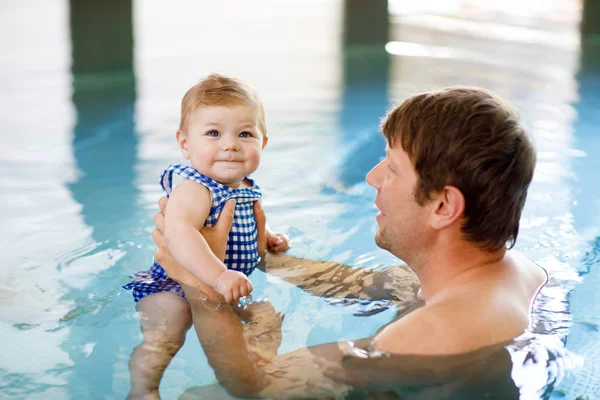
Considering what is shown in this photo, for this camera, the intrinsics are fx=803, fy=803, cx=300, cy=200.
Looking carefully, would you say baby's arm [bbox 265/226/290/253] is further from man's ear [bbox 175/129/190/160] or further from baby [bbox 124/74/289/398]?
man's ear [bbox 175/129/190/160]

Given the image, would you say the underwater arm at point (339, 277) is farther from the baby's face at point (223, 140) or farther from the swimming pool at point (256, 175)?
the baby's face at point (223, 140)

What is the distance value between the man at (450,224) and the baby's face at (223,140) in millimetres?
506

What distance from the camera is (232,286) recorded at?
247 centimetres

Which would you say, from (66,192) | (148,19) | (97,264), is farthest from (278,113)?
(148,19)

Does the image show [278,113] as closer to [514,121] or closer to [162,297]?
[162,297]

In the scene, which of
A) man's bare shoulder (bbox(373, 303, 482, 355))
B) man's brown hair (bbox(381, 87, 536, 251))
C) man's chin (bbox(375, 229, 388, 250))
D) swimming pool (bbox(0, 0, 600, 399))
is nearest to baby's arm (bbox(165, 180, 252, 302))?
swimming pool (bbox(0, 0, 600, 399))

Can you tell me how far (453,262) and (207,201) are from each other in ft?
2.85

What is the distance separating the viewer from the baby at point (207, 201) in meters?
2.55

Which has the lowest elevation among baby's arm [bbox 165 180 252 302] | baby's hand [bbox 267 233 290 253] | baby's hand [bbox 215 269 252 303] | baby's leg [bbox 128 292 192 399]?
baby's leg [bbox 128 292 192 399]

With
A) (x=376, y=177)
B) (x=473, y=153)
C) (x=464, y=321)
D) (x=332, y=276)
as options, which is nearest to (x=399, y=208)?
(x=376, y=177)

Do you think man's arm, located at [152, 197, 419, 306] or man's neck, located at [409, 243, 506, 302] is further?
man's arm, located at [152, 197, 419, 306]

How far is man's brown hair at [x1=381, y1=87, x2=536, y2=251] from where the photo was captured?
7.15ft

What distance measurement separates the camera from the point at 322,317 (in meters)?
2.83

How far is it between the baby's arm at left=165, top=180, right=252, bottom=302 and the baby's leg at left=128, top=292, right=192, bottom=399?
13cm
